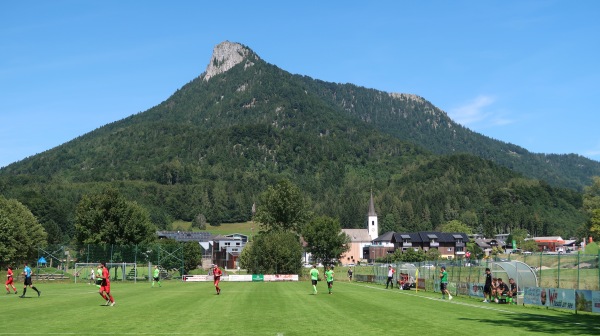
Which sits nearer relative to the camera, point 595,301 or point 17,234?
point 595,301

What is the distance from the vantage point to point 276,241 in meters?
86.5

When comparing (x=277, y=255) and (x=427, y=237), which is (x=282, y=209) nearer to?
(x=277, y=255)

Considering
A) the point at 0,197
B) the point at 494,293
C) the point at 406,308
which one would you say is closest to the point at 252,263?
the point at 0,197

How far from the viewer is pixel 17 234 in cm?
8881

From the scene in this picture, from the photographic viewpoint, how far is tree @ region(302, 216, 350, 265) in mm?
121625

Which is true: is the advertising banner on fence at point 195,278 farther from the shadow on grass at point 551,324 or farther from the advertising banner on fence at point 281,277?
the shadow on grass at point 551,324

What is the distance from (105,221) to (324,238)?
47824 mm

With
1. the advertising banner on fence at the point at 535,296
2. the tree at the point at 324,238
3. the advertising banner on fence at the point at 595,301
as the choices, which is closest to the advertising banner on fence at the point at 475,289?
the advertising banner on fence at the point at 535,296

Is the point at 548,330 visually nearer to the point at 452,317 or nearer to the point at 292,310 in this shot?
the point at 452,317

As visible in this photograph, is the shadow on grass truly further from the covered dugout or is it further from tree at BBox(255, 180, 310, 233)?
tree at BBox(255, 180, 310, 233)

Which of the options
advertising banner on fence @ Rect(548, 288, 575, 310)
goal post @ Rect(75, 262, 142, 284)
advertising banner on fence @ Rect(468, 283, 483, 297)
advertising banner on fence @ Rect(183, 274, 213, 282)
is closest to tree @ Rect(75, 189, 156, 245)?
goal post @ Rect(75, 262, 142, 284)

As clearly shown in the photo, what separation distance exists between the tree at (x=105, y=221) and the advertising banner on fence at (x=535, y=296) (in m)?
65.8

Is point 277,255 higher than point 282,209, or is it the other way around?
point 282,209

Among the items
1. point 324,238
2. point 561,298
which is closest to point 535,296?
point 561,298
